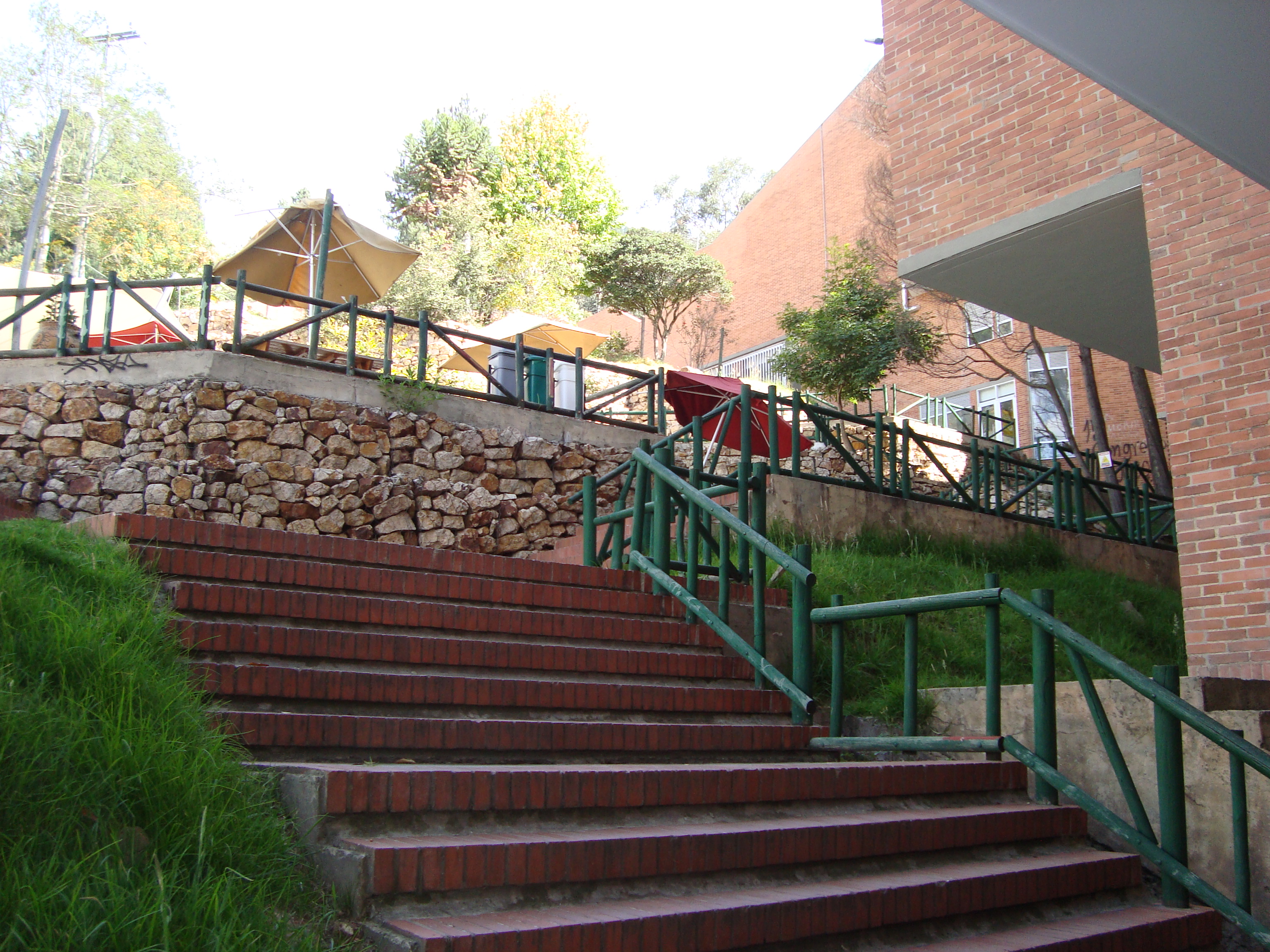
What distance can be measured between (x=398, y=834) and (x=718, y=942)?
940 millimetres

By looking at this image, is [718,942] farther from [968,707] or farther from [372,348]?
[372,348]

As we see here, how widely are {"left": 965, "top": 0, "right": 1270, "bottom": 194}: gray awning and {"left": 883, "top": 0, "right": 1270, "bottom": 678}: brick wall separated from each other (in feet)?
10.1

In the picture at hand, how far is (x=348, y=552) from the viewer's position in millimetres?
5102

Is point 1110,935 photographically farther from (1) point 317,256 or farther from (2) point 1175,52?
(1) point 317,256

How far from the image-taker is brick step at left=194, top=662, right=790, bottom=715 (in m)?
3.70

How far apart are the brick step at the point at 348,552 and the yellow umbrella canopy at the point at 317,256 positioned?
949 cm

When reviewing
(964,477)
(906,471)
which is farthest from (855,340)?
(906,471)

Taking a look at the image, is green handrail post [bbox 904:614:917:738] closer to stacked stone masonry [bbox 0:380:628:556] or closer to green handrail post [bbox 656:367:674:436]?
stacked stone masonry [bbox 0:380:628:556]

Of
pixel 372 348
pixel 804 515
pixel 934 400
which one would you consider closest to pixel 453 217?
pixel 372 348

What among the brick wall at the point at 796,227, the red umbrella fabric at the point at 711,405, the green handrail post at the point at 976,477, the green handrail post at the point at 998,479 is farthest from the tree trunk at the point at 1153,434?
the brick wall at the point at 796,227

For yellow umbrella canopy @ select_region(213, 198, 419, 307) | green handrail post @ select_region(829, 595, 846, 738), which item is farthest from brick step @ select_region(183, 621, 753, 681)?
yellow umbrella canopy @ select_region(213, 198, 419, 307)

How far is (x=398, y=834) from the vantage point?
9.59 ft

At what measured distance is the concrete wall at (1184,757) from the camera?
4.17 meters

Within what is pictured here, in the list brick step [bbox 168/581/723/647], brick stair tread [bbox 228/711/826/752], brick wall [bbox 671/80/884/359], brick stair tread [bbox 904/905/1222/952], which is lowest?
brick stair tread [bbox 904/905/1222/952]
